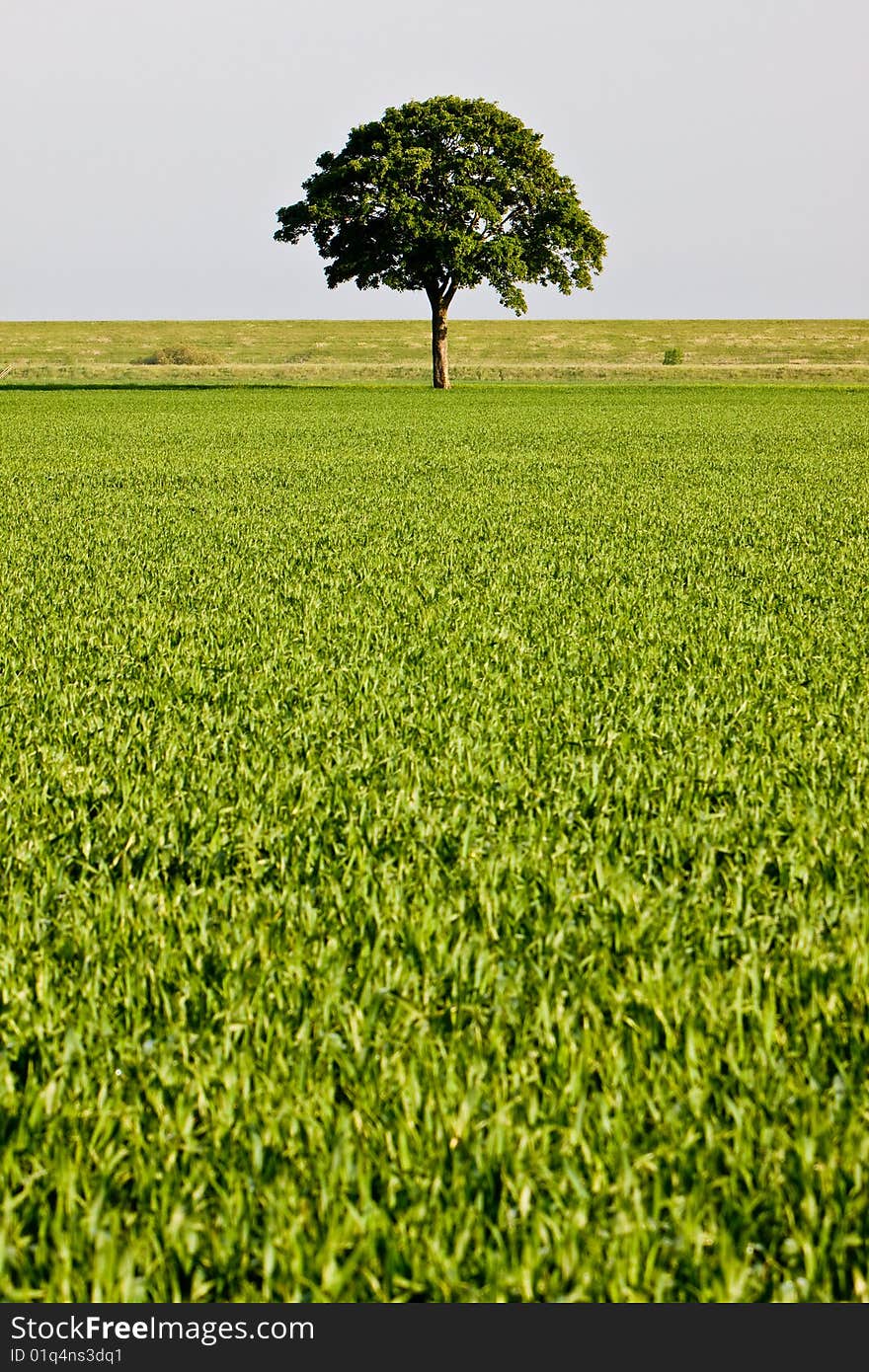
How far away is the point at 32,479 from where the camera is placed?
67.5ft

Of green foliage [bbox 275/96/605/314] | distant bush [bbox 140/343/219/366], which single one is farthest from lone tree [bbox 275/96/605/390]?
distant bush [bbox 140/343/219/366]

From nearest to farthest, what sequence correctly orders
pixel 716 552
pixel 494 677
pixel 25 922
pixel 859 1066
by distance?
pixel 859 1066 < pixel 25 922 < pixel 494 677 < pixel 716 552

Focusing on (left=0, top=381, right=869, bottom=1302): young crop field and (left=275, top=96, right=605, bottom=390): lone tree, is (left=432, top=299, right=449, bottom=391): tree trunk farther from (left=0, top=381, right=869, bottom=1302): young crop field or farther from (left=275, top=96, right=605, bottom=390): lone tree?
(left=0, top=381, right=869, bottom=1302): young crop field

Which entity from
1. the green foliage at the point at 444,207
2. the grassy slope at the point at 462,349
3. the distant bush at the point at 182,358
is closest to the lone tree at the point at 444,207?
the green foliage at the point at 444,207

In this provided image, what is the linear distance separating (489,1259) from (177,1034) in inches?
45.9

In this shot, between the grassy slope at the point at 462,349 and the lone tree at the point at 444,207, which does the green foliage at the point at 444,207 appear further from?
the grassy slope at the point at 462,349

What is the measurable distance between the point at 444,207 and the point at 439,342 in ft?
28.4

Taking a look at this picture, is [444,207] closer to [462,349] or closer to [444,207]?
[444,207]

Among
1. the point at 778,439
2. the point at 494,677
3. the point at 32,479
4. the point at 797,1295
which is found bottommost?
the point at 797,1295

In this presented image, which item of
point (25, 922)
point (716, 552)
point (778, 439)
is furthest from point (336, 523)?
point (778, 439)

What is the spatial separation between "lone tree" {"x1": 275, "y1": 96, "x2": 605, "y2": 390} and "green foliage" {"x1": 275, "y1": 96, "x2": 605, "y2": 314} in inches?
2.0

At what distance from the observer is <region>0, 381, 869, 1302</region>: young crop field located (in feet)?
7.89

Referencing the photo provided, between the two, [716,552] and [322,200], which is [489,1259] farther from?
[322,200]

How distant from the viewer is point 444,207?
54688 mm
